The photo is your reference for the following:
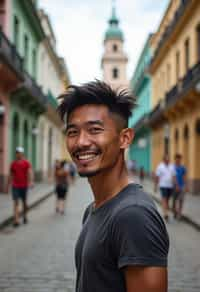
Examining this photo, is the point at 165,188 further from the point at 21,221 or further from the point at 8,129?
the point at 8,129

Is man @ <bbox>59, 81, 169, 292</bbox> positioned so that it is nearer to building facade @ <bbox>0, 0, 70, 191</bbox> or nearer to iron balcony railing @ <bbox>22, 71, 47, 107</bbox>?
building facade @ <bbox>0, 0, 70, 191</bbox>

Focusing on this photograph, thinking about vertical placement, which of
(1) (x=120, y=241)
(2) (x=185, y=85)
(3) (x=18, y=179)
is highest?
(2) (x=185, y=85)

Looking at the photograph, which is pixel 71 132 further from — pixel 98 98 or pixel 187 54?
pixel 187 54

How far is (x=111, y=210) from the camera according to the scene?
1.65 m

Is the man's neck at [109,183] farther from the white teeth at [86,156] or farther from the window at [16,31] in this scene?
the window at [16,31]

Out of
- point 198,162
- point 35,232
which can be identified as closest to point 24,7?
point 198,162

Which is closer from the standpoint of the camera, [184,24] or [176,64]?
[184,24]

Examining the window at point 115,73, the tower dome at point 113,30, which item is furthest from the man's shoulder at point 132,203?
the tower dome at point 113,30

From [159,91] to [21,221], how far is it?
24211 mm

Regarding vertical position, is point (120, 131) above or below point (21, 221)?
above

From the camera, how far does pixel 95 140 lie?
5.63 feet

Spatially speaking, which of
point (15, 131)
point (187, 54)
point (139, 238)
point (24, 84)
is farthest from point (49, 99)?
point (139, 238)

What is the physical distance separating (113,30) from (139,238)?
262 ft

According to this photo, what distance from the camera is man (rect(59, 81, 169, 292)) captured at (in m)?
1.47
